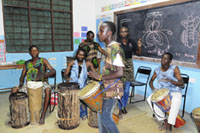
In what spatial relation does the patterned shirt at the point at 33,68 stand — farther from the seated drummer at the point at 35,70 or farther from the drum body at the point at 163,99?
the drum body at the point at 163,99

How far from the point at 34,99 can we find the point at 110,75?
57.0 inches

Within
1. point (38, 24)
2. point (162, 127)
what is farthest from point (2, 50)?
→ point (162, 127)

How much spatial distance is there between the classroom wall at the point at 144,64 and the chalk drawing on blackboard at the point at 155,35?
0.91ft

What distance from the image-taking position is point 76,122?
8.34 ft

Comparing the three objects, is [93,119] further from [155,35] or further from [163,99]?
[155,35]

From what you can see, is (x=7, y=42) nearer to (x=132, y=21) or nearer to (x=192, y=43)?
(x=132, y=21)

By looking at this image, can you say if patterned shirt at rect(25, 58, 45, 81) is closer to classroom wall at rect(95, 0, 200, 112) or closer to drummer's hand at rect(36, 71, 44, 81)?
drummer's hand at rect(36, 71, 44, 81)

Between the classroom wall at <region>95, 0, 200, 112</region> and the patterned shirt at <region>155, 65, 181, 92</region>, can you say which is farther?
the classroom wall at <region>95, 0, 200, 112</region>

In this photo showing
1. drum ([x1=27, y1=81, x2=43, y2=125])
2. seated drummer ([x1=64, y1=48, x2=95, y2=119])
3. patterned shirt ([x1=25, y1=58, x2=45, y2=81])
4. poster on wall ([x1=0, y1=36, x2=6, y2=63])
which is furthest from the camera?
poster on wall ([x1=0, y1=36, x2=6, y2=63])

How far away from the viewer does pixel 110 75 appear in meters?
1.66

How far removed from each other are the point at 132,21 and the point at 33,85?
2.58m

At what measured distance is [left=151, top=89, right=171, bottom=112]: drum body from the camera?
2189mm

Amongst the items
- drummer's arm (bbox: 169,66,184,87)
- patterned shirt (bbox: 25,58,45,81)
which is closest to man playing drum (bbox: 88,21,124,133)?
drummer's arm (bbox: 169,66,184,87)

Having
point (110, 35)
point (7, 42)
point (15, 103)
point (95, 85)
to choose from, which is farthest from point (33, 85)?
point (7, 42)
